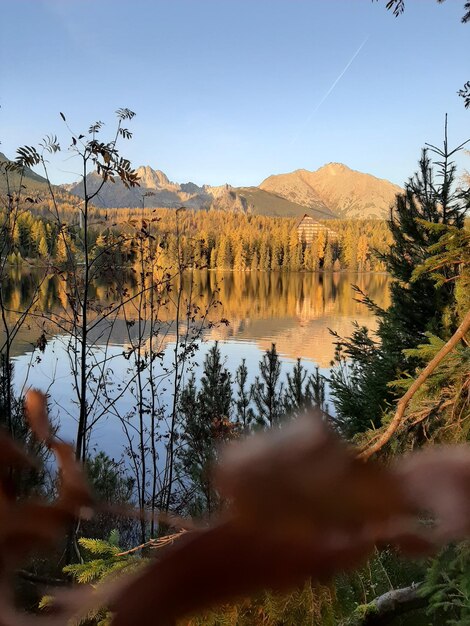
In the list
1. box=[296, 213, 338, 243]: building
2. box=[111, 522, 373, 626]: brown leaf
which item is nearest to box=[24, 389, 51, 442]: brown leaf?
box=[111, 522, 373, 626]: brown leaf

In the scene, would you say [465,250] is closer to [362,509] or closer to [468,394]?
[468,394]

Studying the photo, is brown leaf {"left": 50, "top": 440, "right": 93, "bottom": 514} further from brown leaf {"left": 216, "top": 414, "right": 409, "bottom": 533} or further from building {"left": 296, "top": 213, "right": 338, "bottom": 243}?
building {"left": 296, "top": 213, "right": 338, "bottom": 243}

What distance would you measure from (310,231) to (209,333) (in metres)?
67.2

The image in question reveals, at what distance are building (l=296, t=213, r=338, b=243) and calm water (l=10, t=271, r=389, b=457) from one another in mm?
29676

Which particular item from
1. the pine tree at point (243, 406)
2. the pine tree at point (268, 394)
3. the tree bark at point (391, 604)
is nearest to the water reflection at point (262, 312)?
the pine tree at point (243, 406)

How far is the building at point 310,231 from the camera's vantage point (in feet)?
271

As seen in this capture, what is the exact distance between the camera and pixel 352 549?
0.19 meters

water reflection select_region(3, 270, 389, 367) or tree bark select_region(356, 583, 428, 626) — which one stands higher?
tree bark select_region(356, 583, 428, 626)

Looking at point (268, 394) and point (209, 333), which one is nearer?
point (268, 394)

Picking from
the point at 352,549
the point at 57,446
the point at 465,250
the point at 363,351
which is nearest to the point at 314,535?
the point at 352,549

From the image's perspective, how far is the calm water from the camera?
8.52 meters

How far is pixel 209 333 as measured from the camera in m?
22.7

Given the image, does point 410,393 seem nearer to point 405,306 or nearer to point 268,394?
point 405,306

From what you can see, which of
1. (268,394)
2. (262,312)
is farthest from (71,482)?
(262,312)
